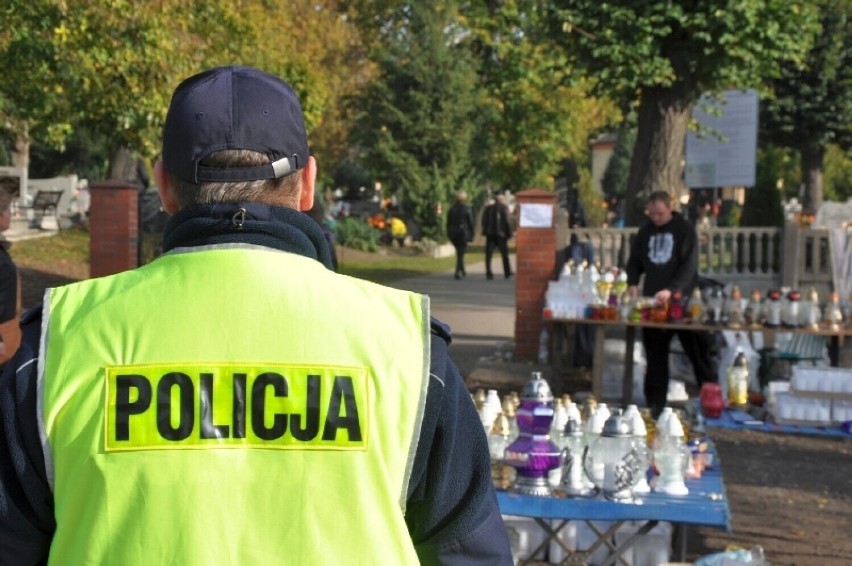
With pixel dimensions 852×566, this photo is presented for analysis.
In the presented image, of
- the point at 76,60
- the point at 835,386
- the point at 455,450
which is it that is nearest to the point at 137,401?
the point at 455,450

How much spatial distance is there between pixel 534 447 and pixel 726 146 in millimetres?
14079

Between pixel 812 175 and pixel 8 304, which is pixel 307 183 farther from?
pixel 812 175

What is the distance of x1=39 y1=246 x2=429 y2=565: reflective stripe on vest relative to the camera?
1860mm

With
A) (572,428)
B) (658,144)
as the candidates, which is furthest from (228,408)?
(658,144)

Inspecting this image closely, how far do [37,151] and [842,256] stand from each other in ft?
134

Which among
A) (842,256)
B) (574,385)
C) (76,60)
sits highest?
(76,60)

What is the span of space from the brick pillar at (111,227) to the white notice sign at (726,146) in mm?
7839

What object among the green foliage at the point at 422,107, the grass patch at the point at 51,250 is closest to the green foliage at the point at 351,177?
the green foliage at the point at 422,107

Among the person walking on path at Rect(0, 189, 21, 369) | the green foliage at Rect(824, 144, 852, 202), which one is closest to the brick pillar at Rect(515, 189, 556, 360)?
the person walking on path at Rect(0, 189, 21, 369)

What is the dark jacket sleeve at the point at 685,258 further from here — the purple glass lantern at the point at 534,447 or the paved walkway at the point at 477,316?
the purple glass lantern at the point at 534,447

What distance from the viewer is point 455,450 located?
79.2 inches

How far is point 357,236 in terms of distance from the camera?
33.8 metres

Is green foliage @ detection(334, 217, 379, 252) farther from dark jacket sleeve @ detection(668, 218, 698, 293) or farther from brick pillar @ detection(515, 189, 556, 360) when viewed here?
dark jacket sleeve @ detection(668, 218, 698, 293)

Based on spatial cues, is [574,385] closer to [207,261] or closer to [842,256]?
[842,256]
